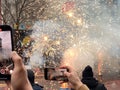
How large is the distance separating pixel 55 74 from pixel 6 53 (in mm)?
395

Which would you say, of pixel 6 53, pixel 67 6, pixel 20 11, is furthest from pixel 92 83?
pixel 67 6

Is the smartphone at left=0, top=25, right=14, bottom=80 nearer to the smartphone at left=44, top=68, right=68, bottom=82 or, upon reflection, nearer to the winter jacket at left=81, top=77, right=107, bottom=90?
the smartphone at left=44, top=68, right=68, bottom=82

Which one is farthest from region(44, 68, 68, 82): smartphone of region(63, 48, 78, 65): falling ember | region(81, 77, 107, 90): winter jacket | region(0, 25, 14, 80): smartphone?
region(63, 48, 78, 65): falling ember

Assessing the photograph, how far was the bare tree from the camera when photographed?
915 inches

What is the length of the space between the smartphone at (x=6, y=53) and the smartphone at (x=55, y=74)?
30cm

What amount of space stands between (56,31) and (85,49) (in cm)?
239

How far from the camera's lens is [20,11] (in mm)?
22594

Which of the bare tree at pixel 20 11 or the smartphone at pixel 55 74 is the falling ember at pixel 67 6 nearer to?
the bare tree at pixel 20 11

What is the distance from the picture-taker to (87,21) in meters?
27.6

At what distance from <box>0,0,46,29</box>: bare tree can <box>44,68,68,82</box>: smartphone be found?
64.0 ft

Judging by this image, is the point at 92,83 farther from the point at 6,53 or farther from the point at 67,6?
the point at 67,6

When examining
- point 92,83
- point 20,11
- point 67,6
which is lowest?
Result: point 92,83

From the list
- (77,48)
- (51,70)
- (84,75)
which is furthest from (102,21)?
(51,70)

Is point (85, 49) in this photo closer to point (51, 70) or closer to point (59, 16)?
point (59, 16)
